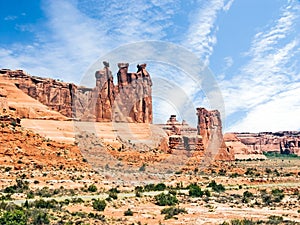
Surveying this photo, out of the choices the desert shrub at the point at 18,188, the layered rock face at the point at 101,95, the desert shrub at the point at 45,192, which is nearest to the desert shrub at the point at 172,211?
the desert shrub at the point at 45,192

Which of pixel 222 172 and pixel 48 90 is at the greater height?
pixel 48 90

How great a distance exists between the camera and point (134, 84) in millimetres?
119875

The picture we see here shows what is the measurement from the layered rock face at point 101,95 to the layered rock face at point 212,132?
16.3 m

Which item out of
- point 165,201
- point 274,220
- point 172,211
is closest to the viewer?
point 274,220

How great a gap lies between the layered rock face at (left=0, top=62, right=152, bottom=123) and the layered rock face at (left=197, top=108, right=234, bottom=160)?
1633 cm

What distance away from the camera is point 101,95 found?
373ft

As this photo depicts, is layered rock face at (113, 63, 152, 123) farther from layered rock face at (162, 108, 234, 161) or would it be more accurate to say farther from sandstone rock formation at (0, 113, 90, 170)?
sandstone rock formation at (0, 113, 90, 170)

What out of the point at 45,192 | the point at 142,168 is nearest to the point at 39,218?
the point at 45,192

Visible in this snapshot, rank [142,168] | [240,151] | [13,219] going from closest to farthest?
[13,219] < [142,168] < [240,151]

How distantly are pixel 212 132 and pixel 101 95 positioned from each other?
36.9 m

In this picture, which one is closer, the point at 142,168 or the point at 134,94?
the point at 142,168

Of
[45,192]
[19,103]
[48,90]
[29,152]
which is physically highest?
[48,90]

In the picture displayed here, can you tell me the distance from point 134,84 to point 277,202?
9245 centimetres

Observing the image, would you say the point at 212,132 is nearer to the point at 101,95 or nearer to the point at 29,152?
the point at 101,95
